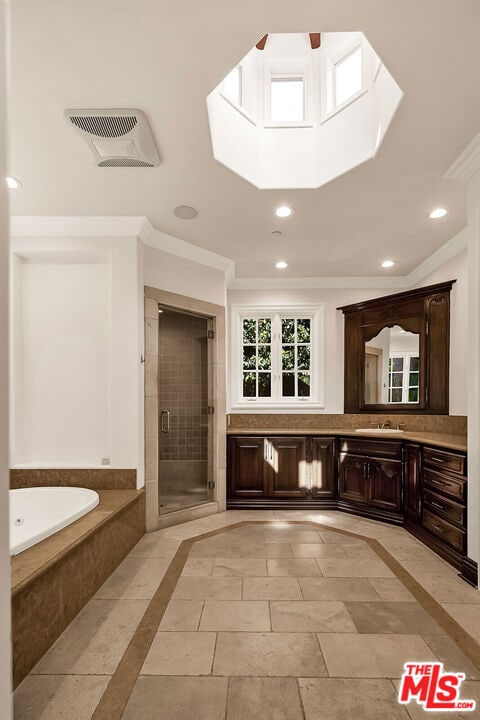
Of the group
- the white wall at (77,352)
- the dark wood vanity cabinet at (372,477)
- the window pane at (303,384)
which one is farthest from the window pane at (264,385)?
the white wall at (77,352)

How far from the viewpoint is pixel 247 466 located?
436cm

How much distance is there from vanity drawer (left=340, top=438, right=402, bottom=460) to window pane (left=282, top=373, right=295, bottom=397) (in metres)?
1.05

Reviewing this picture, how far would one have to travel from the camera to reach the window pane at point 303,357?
5.15 meters

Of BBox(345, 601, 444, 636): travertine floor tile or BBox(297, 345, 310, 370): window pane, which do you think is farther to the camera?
BBox(297, 345, 310, 370): window pane

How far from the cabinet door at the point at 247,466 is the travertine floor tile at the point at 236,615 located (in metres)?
1.96

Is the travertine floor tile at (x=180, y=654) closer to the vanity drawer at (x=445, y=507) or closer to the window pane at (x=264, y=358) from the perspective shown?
the vanity drawer at (x=445, y=507)

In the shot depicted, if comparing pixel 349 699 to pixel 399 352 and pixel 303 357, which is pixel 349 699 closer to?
pixel 399 352

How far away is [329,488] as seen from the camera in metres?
4.34

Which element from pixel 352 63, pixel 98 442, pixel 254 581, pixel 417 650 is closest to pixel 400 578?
pixel 417 650

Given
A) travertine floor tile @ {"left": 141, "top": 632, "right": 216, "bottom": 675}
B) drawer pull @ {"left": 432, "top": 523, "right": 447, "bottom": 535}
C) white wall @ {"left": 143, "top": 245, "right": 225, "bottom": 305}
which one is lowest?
travertine floor tile @ {"left": 141, "top": 632, "right": 216, "bottom": 675}

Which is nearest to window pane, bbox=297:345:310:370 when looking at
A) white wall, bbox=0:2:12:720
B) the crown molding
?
the crown molding

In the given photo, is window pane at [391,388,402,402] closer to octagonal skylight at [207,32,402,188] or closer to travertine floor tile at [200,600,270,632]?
octagonal skylight at [207,32,402,188]

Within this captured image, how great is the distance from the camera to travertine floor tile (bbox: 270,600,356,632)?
6.92 feet

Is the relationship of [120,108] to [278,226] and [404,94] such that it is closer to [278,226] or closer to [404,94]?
[404,94]
